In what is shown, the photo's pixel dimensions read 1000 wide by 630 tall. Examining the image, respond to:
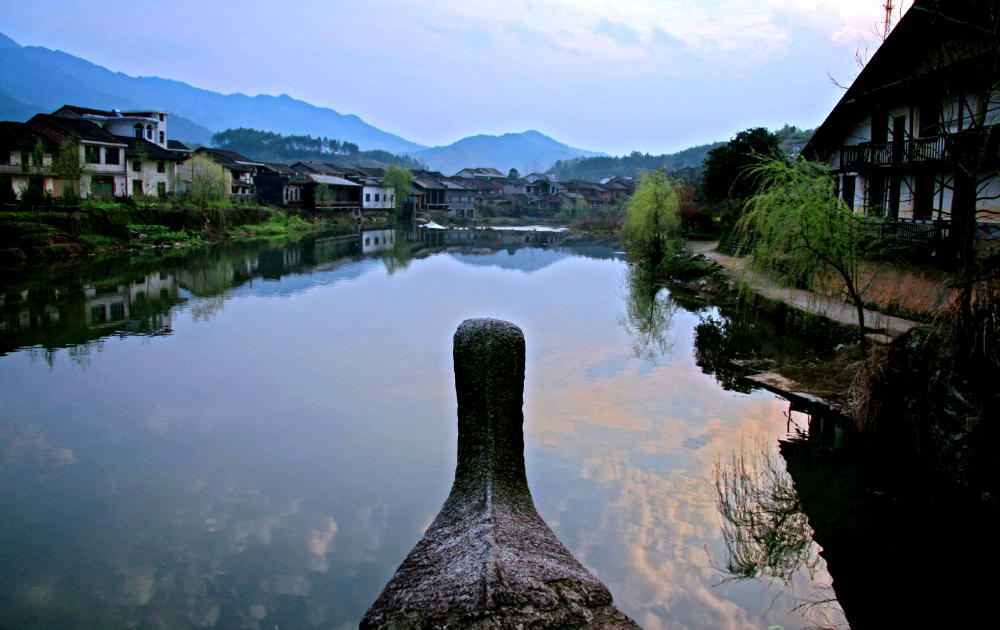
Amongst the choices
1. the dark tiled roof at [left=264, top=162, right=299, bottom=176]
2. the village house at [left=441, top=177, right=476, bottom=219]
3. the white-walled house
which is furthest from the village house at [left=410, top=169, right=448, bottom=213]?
the white-walled house

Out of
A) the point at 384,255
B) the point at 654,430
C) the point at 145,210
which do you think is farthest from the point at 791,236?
the point at 145,210

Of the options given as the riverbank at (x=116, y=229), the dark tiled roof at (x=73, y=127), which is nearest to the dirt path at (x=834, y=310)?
the riverbank at (x=116, y=229)

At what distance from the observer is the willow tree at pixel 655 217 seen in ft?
115

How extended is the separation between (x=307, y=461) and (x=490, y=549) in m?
6.49

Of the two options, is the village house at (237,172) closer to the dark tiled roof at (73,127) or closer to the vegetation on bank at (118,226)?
the vegetation on bank at (118,226)

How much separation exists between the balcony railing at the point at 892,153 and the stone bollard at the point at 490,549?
1403cm

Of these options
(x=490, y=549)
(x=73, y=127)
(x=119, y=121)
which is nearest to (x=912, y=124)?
(x=490, y=549)

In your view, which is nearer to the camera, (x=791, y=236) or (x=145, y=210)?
(x=791, y=236)

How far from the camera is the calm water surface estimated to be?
727 centimetres

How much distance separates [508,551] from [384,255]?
38603mm

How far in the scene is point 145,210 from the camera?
41781 millimetres

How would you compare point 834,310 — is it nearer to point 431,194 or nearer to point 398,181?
point 398,181

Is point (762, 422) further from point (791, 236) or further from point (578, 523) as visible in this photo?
point (578, 523)

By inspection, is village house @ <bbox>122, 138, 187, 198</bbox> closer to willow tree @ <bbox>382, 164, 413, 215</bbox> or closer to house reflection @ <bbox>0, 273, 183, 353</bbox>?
house reflection @ <bbox>0, 273, 183, 353</bbox>
